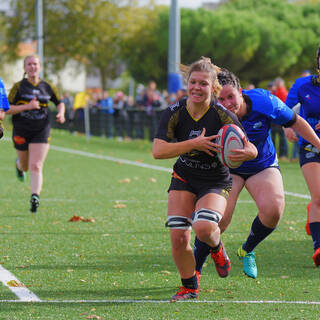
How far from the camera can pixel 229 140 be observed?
6238 millimetres

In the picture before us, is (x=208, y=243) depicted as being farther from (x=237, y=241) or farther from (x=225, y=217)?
(x=237, y=241)

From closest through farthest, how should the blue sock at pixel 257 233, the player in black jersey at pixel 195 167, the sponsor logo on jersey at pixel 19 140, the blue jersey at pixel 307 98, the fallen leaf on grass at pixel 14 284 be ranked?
the player in black jersey at pixel 195 167 < the fallen leaf on grass at pixel 14 284 < the blue sock at pixel 257 233 < the blue jersey at pixel 307 98 < the sponsor logo on jersey at pixel 19 140

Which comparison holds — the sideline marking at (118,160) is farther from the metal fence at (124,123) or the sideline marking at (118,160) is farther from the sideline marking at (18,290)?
the sideline marking at (18,290)

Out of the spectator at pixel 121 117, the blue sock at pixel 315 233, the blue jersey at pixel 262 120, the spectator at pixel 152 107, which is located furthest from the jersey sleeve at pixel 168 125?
the spectator at pixel 121 117

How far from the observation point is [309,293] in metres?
6.84

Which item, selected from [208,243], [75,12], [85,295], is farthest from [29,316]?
[75,12]

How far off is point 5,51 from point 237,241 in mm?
41917

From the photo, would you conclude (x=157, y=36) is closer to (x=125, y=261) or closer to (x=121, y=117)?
(x=121, y=117)

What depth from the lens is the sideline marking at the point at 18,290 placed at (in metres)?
6.52

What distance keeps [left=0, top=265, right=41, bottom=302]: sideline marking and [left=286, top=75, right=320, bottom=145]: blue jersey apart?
302cm

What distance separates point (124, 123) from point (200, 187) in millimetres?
24939

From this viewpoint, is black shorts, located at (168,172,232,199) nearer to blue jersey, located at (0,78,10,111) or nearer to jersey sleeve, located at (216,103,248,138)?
jersey sleeve, located at (216,103,248,138)

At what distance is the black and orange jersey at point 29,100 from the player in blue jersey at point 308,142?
4.67m

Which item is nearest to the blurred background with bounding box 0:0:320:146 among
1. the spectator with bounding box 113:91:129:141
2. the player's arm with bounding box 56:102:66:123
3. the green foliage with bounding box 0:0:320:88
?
the green foliage with bounding box 0:0:320:88
